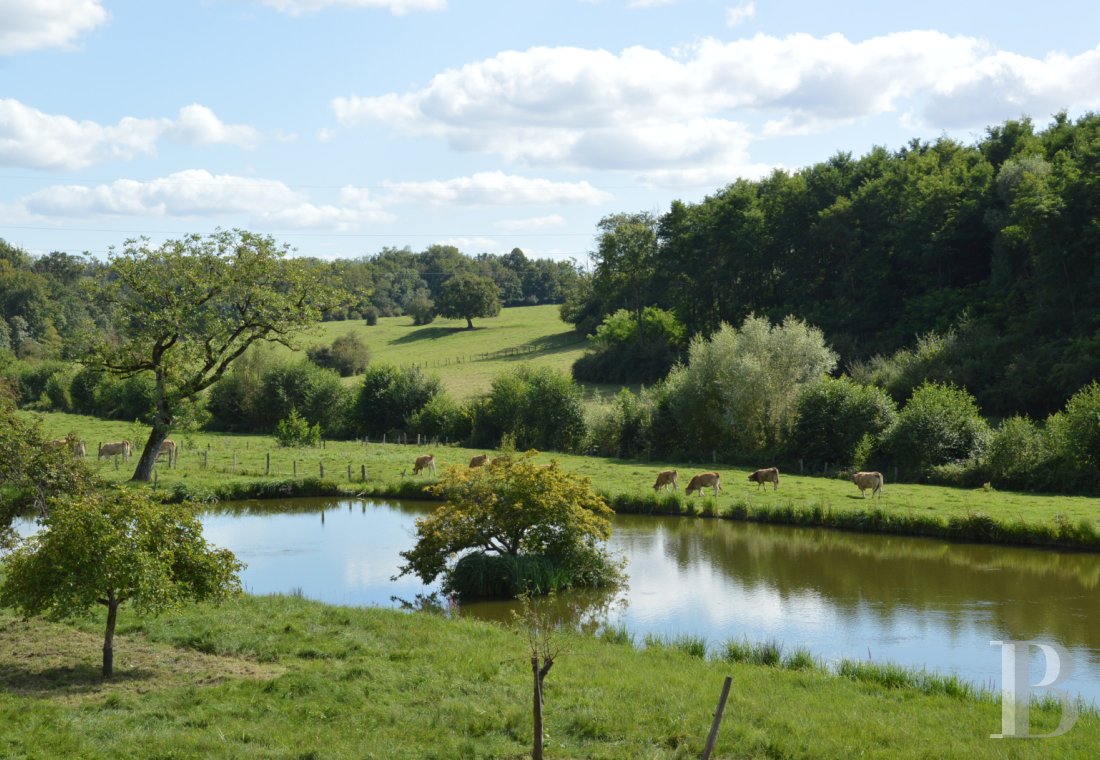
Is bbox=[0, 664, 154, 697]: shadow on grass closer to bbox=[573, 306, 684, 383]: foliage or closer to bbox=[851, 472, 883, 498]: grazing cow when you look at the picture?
bbox=[851, 472, 883, 498]: grazing cow

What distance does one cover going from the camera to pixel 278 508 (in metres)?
35.1

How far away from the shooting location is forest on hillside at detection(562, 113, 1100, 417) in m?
50.0

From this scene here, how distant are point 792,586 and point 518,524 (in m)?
6.55

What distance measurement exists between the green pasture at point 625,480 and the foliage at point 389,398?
11.1 feet

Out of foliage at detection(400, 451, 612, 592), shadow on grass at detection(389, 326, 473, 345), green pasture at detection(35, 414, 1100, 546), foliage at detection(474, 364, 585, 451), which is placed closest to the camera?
foliage at detection(400, 451, 612, 592)

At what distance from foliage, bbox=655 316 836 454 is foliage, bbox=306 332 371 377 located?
35.8 meters

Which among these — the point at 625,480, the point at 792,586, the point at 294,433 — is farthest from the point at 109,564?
the point at 294,433

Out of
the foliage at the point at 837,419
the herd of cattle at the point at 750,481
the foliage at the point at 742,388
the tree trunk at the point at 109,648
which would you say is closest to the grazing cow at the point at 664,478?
the herd of cattle at the point at 750,481

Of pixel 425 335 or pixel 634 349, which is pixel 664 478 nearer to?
pixel 634 349

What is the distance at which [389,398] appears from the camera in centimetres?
5669

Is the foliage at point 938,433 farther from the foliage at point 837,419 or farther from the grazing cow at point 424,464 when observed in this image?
the grazing cow at point 424,464

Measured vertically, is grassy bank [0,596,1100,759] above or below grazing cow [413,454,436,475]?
Result: below


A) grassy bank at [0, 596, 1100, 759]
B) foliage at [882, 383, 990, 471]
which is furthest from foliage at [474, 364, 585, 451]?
grassy bank at [0, 596, 1100, 759]

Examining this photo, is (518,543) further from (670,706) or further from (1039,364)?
(1039,364)
